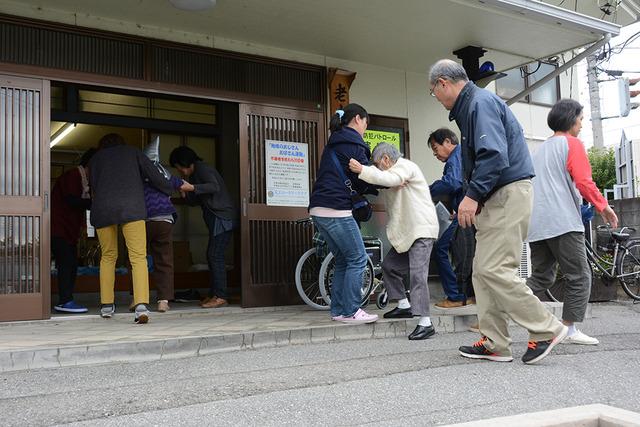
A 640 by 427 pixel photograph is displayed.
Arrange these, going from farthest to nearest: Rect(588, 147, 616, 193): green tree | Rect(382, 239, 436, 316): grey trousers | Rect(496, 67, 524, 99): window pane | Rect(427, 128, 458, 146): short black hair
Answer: Rect(588, 147, 616, 193): green tree → Rect(496, 67, 524, 99): window pane → Rect(427, 128, 458, 146): short black hair → Rect(382, 239, 436, 316): grey trousers

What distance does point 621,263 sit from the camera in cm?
828

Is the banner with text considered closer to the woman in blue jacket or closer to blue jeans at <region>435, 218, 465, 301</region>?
blue jeans at <region>435, 218, 465, 301</region>

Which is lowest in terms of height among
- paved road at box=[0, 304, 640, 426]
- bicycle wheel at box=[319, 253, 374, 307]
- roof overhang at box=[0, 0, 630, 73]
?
paved road at box=[0, 304, 640, 426]

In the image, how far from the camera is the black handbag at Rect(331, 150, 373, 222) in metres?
5.02

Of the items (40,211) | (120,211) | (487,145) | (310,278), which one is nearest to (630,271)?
(310,278)

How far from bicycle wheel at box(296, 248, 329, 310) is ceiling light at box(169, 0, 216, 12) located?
271cm

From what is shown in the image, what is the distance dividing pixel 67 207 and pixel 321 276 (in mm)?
2849

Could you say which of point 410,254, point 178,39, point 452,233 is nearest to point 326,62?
point 178,39

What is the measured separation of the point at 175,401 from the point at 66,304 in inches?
141

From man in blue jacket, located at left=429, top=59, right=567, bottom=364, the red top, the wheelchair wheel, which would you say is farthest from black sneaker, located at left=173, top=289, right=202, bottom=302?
man in blue jacket, located at left=429, top=59, right=567, bottom=364

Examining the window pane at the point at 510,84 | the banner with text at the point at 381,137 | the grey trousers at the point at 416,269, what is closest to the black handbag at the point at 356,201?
the grey trousers at the point at 416,269

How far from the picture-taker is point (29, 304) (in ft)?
17.9

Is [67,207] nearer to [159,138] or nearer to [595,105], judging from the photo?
[159,138]

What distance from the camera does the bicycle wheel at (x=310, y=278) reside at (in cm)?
638
